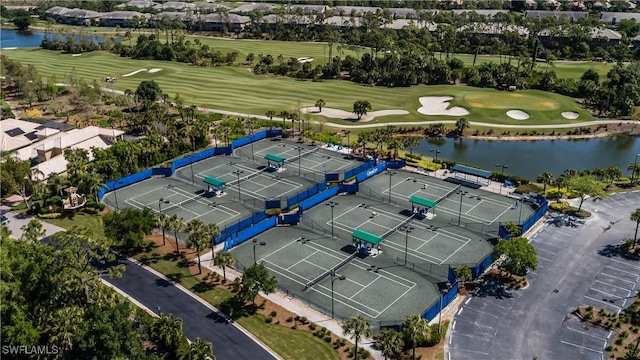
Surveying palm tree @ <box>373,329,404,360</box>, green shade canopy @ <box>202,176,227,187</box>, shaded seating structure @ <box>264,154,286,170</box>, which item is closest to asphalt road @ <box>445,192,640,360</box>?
palm tree @ <box>373,329,404,360</box>

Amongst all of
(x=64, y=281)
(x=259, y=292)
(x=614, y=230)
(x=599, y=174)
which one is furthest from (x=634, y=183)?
(x=64, y=281)

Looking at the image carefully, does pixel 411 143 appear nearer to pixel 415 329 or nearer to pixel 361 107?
pixel 361 107

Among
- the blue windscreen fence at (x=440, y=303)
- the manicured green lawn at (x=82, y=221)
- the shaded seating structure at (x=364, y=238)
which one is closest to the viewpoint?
the blue windscreen fence at (x=440, y=303)

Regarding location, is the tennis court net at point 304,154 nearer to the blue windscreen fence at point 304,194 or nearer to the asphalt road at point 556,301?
the blue windscreen fence at point 304,194

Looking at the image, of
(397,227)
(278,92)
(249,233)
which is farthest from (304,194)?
(278,92)

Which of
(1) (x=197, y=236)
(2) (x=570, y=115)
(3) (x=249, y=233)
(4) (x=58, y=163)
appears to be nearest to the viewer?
(1) (x=197, y=236)

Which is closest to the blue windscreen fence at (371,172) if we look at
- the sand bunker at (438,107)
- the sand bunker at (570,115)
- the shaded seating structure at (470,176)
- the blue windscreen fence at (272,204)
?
the shaded seating structure at (470,176)

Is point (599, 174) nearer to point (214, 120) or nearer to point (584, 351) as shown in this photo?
point (584, 351)
